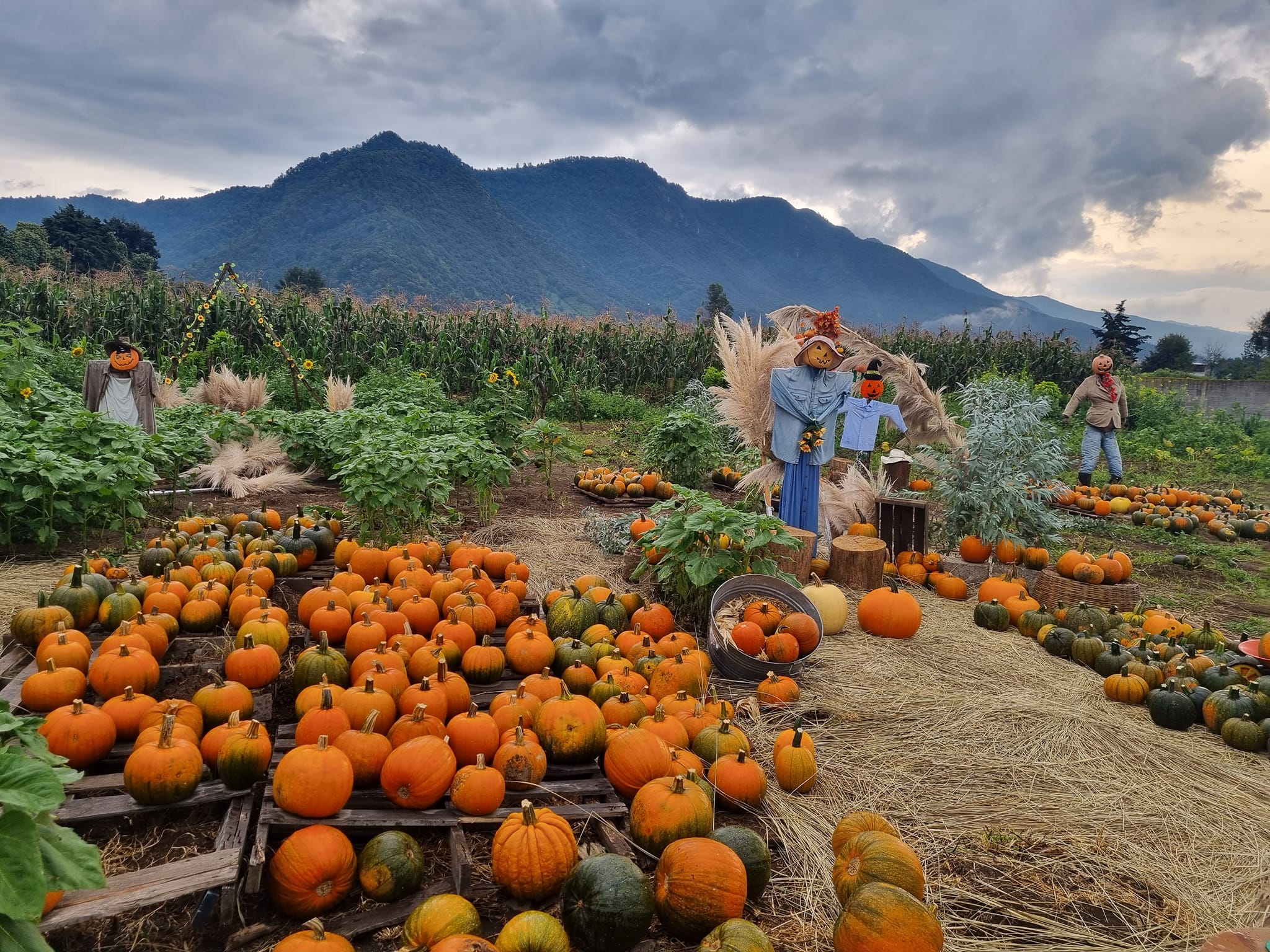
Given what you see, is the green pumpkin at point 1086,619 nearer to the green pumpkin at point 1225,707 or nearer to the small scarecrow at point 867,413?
the green pumpkin at point 1225,707

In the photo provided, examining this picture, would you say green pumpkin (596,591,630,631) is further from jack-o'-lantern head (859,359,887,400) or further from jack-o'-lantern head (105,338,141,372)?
jack-o'-lantern head (105,338,141,372)

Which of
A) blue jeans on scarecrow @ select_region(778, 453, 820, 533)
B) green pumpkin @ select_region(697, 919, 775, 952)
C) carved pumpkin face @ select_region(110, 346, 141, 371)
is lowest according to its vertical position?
green pumpkin @ select_region(697, 919, 775, 952)

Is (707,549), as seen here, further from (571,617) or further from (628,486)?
(628,486)

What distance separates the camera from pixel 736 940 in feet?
6.83

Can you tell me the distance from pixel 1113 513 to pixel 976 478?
17.0ft

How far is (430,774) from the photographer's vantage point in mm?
2697

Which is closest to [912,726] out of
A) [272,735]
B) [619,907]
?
[619,907]

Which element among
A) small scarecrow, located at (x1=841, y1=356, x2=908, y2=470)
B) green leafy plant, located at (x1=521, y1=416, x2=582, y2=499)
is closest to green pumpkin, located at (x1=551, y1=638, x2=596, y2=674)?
small scarecrow, located at (x1=841, y1=356, x2=908, y2=470)

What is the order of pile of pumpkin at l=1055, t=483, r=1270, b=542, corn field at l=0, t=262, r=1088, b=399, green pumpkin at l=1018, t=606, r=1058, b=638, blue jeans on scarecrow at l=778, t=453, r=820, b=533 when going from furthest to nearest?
corn field at l=0, t=262, r=1088, b=399 → pile of pumpkin at l=1055, t=483, r=1270, b=542 → blue jeans on scarecrow at l=778, t=453, r=820, b=533 → green pumpkin at l=1018, t=606, r=1058, b=638

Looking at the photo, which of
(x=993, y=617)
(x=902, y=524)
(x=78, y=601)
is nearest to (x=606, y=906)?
(x=78, y=601)

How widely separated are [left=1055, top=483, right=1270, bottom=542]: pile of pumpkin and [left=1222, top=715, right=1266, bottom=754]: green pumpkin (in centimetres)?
730

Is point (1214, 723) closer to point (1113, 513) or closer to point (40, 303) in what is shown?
point (1113, 513)

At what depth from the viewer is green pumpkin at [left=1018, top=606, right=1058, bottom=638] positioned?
5.71 m

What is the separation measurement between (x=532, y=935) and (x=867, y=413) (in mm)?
7740
